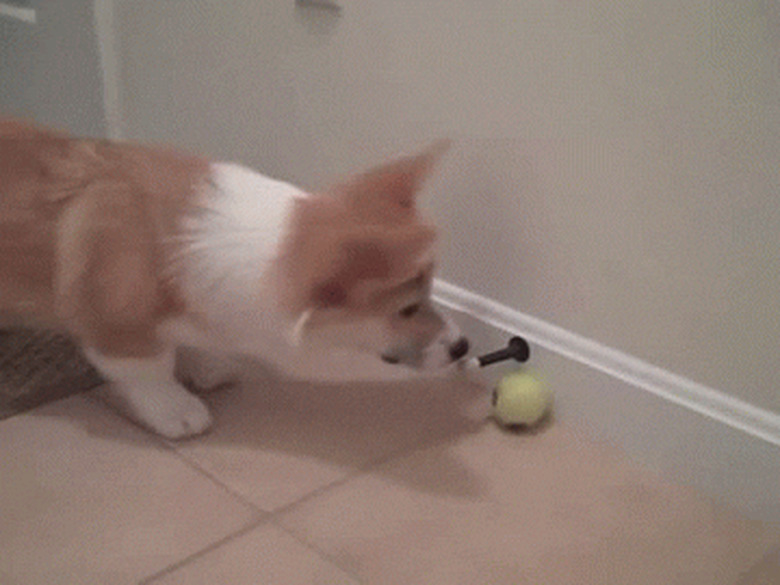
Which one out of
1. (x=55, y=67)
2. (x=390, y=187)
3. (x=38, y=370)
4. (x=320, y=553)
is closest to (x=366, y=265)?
(x=390, y=187)

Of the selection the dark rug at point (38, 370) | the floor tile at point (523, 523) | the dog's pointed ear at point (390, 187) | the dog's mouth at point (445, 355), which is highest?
the dog's pointed ear at point (390, 187)

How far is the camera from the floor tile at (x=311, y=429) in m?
1.35

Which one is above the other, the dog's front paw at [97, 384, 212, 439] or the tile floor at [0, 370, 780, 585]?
the dog's front paw at [97, 384, 212, 439]

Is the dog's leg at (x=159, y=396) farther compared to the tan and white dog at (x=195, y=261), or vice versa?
the dog's leg at (x=159, y=396)

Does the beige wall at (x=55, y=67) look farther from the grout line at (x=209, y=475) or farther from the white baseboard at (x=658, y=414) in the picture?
the white baseboard at (x=658, y=414)

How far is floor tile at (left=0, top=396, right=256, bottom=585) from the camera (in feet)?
3.76

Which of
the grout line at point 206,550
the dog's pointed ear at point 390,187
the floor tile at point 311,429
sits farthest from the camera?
the floor tile at point 311,429

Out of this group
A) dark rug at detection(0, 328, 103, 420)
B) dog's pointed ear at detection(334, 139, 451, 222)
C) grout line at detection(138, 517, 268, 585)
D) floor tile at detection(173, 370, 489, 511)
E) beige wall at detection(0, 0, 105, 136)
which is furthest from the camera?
beige wall at detection(0, 0, 105, 136)

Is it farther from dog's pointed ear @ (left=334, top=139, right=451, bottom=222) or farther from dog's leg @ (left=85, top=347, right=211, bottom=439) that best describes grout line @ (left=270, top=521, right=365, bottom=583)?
dog's pointed ear @ (left=334, top=139, right=451, bottom=222)

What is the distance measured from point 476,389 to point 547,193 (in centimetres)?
41

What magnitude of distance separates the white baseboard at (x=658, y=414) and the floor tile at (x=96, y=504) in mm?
580

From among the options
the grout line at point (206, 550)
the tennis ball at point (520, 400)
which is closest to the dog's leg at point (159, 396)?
the grout line at point (206, 550)

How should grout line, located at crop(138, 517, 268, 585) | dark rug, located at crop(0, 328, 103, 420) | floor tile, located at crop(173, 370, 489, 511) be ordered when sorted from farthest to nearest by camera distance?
dark rug, located at crop(0, 328, 103, 420), floor tile, located at crop(173, 370, 489, 511), grout line, located at crop(138, 517, 268, 585)

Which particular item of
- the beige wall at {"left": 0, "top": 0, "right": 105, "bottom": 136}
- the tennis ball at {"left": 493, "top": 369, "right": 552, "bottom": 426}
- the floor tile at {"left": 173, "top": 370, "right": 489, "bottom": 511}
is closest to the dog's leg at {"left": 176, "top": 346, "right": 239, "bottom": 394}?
the floor tile at {"left": 173, "top": 370, "right": 489, "bottom": 511}
